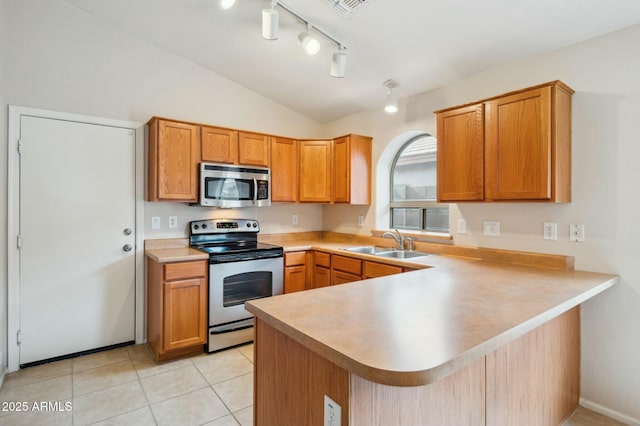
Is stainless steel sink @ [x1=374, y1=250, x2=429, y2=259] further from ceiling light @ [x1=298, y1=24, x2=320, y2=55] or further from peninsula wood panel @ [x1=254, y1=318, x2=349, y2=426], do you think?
peninsula wood panel @ [x1=254, y1=318, x2=349, y2=426]

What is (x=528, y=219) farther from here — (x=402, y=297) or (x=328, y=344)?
(x=328, y=344)

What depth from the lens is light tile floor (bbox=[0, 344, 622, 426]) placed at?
81.7 inches

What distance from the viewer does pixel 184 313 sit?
113 inches

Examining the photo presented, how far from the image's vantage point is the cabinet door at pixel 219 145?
10.8 feet

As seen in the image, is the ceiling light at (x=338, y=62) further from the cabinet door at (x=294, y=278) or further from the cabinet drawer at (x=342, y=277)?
the cabinet door at (x=294, y=278)

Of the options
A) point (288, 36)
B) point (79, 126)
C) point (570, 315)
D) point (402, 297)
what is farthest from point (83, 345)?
point (570, 315)

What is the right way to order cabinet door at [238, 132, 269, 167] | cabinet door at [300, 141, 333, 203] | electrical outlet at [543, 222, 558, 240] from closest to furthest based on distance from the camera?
electrical outlet at [543, 222, 558, 240]
cabinet door at [238, 132, 269, 167]
cabinet door at [300, 141, 333, 203]

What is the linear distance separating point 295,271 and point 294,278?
76 mm

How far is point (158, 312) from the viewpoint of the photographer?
9.30 feet

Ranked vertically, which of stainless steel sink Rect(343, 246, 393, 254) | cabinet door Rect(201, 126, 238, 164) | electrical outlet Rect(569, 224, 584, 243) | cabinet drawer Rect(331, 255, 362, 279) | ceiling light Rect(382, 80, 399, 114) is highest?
ceiling light Rect(382, 80, 399, 114)

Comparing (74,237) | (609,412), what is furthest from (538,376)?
(74,237)

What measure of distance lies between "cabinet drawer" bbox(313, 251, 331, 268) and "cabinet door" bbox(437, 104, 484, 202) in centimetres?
131

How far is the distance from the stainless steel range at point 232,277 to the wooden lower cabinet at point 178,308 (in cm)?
9

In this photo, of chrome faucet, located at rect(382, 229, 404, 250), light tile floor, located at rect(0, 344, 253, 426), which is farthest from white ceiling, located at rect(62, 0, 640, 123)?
light tile floor, located at rect(0, 344, 253, 426)
